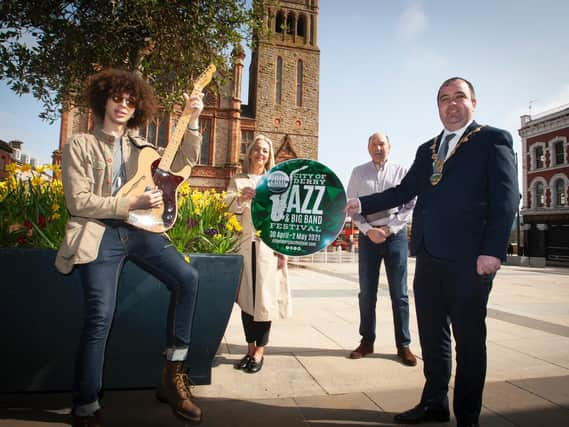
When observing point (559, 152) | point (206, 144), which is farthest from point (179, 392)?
point (559, 152)

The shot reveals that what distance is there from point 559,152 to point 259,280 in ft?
107

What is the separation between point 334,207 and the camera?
2656mm

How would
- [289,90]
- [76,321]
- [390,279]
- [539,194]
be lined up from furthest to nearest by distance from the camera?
Result: 1. [289,90]
2. [539,194]
3. [390,279]
4. [76,321]

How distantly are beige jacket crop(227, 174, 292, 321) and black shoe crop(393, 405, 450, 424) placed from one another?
3.88 ft

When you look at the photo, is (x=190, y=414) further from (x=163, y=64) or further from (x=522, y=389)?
(x=163, y=64)

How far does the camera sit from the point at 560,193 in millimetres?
26391

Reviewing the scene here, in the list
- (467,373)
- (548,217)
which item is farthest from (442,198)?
(548,217)

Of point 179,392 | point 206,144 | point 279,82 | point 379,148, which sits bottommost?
point 179,392

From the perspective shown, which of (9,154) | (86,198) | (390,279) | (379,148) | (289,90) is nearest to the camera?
(86,198)

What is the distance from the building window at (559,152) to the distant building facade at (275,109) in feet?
61.0

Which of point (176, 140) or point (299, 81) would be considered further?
point (299, 81)

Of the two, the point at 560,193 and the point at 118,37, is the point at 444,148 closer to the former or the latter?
the point at 118,37

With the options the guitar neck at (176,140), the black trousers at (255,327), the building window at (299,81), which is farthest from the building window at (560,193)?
the guitar neck at (176,140)

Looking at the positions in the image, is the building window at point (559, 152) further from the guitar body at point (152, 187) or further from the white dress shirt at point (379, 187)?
the guitar body at point (152, 187)
